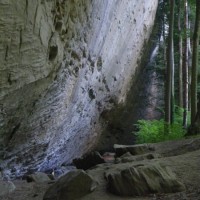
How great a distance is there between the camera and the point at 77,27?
11586 millimetres

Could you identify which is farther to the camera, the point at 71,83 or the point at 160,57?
the point at 160,57

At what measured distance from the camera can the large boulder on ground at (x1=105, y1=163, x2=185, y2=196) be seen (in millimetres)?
5746

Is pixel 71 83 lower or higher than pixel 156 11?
lower

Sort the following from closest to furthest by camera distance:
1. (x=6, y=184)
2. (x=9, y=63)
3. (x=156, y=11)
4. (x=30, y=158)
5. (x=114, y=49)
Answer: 1. (x=9, y=63)
2. (x=6, y=184)
3. (x=30, y=158)
4. (x=114, y=49)
5. (x=156, y=11)

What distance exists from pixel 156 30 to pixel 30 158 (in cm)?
1702

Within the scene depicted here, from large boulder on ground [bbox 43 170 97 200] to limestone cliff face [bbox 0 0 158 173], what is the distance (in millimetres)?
2828

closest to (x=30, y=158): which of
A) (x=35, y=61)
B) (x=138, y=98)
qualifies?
(x=35, y=61)

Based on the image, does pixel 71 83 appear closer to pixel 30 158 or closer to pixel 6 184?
pixel 30 158

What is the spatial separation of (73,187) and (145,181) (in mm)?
1351

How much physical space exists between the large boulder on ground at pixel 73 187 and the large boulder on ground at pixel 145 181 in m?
0.49

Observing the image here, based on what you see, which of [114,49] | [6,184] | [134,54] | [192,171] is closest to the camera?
[192,171]

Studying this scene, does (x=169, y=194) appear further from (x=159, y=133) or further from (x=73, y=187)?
(x=159, y=133)

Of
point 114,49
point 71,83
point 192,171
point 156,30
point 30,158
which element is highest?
point 156,30

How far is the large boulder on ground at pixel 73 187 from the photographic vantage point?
6.28 m
